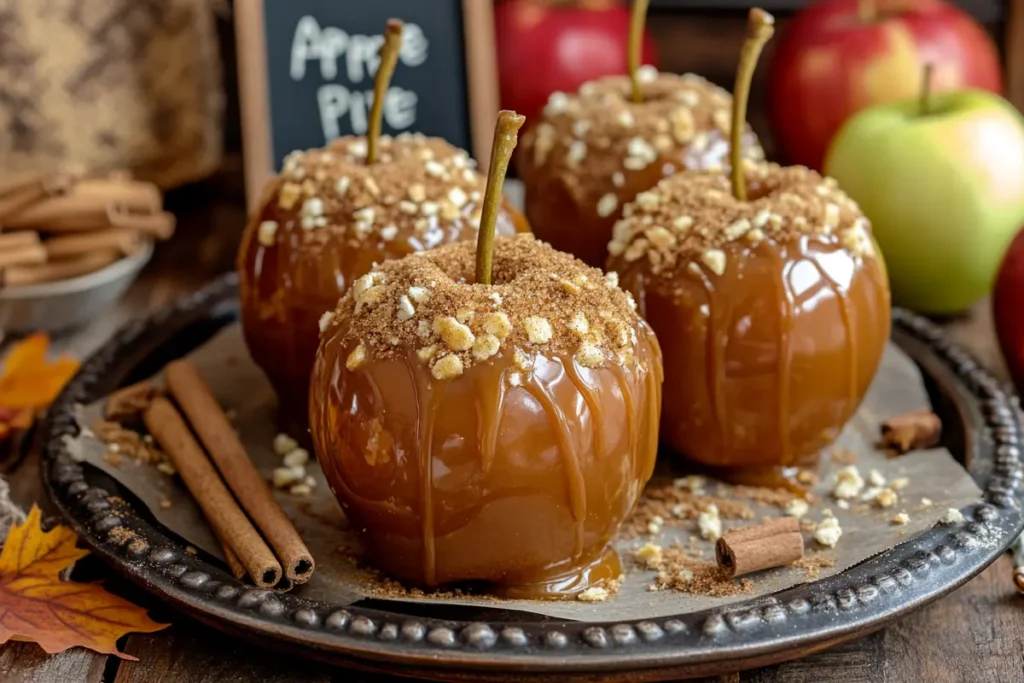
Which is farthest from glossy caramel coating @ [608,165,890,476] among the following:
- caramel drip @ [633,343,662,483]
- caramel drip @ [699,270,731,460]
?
caramel drip @ [633,343,662,483]

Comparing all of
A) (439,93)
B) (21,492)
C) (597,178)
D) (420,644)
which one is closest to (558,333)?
(420,644)

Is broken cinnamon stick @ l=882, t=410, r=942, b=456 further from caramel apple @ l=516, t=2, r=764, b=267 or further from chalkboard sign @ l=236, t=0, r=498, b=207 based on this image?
chalkboard sign @ l=236, t=0, r=498, b=207

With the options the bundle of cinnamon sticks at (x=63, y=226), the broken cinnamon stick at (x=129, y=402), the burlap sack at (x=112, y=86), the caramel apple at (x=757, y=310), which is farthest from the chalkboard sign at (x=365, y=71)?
the caramel apple at (x=757, y=310)

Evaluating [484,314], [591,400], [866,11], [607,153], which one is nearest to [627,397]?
[591,400]

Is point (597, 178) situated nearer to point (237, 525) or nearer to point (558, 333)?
point (558, 333)

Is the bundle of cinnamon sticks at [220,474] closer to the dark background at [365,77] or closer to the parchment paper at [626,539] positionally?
the parchment paper at [626,539]

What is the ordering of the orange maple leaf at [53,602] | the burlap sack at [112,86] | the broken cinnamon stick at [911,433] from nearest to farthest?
the orange maple leaf at [53,602], the broken cinnamon stick at [911,433], the burlap sack at [112,86]
